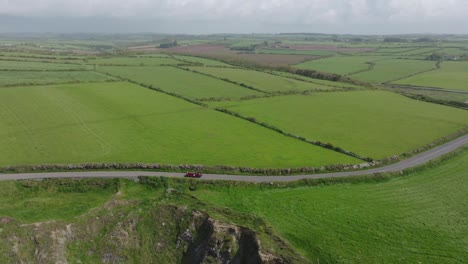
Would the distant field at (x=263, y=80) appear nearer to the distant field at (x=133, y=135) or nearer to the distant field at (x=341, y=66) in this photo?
the distant field at (x=341, y=66)

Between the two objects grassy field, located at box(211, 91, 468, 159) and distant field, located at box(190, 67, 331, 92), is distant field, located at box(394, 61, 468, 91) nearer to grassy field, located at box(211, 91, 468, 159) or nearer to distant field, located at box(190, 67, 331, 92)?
grassy field, located at box(211, 91, 468, 159)

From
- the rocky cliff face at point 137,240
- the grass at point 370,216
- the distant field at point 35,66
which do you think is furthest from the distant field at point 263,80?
the rocky cliff face at point 137,240

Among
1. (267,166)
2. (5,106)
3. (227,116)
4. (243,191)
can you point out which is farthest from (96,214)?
(5,106)

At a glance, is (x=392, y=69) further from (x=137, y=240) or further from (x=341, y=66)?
(x=137, y=240)

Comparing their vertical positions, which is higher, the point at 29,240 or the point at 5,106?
the point at 5,106

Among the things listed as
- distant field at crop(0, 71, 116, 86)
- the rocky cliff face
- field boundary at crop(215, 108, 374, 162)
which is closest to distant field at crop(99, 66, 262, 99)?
distant field at crop(0, 71, 116, 86)

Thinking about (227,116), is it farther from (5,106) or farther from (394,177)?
(5,106)
